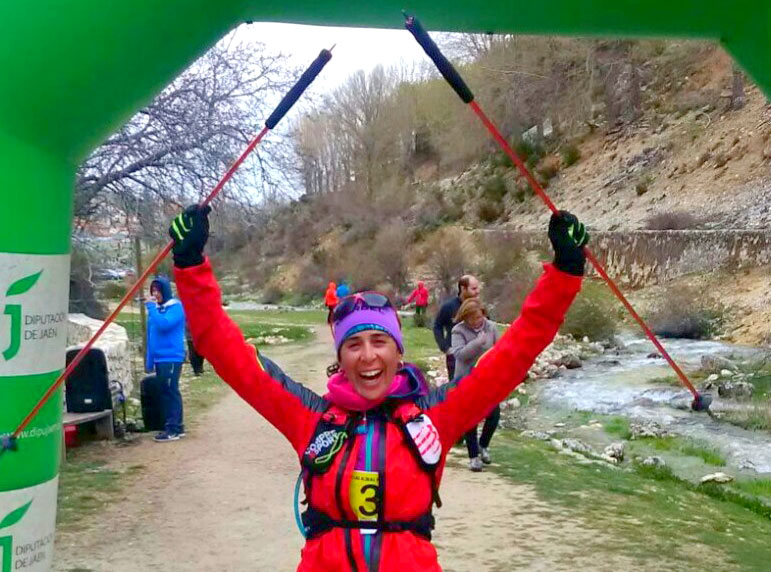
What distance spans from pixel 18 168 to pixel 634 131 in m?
36.1

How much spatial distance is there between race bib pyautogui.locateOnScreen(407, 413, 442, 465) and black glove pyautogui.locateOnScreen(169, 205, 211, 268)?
0.79 m

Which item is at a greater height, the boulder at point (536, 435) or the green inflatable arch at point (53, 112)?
the green inflatable arch at point (53, 112)

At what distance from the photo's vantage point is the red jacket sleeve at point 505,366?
8.75 feet

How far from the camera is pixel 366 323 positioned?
8.70 feet

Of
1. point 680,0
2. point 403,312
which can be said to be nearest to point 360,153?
point 403,312

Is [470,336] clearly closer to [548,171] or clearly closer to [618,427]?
[618,427]

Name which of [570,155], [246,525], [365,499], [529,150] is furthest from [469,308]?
[529,150]

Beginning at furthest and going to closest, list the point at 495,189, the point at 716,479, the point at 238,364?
the point at 495,189, the point at 716,479, the point at 238,364

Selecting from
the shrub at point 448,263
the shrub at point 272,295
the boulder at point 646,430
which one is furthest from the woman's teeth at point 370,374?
the shrub at point 272,295

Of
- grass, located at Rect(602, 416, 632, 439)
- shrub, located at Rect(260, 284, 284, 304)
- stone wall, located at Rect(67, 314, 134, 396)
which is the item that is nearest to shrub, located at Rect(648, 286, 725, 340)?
grass, located at Rect(602, 416, 632, 439)

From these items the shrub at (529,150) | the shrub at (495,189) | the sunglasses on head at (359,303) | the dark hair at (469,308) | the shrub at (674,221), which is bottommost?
the sunglasses on head at (359,303)

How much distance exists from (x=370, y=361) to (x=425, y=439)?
0.85 feet

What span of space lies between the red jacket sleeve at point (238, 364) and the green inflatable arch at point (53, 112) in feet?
3.90

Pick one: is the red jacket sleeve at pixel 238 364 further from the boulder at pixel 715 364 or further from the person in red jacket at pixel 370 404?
the boulder at pixel 715 364
